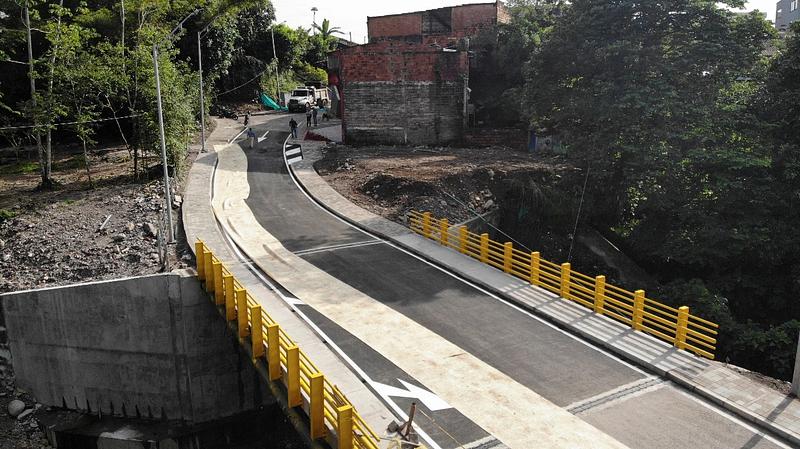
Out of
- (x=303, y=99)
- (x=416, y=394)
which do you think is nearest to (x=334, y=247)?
(x=416, y=394)

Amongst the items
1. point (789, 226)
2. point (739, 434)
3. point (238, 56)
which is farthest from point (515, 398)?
point (238, 56)

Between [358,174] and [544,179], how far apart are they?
9.63 meters

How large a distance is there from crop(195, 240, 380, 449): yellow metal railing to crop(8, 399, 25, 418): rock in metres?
6.84

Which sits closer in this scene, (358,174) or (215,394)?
(215,394)

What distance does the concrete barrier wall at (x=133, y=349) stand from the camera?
56.4 ft

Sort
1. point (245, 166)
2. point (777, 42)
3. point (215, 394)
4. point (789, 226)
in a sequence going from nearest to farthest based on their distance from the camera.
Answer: point (215, 394), point (789, 226), point (777, 42), point (245, 166)

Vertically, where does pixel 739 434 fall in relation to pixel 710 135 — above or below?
below

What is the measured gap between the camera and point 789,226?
20.6 metres

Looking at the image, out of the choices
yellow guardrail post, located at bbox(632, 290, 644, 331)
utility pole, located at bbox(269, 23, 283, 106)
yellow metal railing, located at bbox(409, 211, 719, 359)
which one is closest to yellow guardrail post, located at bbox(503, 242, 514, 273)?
yellow metal railing, located at bbox(409, 211, 719, 359)

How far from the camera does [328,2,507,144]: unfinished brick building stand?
37.3 metres

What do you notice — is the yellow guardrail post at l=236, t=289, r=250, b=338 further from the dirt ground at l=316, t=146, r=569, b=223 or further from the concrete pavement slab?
the dirt ground at l=316, t=146, r=569, b=223

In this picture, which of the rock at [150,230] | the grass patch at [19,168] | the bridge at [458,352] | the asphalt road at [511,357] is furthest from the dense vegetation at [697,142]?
the grass patch at [19,168]

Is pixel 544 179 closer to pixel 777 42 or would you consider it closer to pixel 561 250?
pixel 561 250

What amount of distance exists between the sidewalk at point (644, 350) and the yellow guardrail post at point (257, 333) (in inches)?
281
